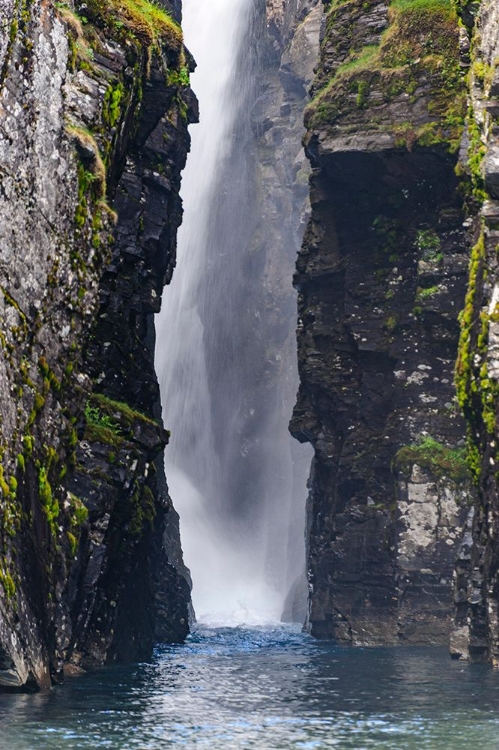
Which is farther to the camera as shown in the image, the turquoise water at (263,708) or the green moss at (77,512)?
the green moss at (77,512)

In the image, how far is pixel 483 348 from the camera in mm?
22375

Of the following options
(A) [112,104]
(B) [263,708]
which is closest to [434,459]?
(A) [112,104]

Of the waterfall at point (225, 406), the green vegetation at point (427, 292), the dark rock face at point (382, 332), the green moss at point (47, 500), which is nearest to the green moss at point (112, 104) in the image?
the green moss at point (47, 500)

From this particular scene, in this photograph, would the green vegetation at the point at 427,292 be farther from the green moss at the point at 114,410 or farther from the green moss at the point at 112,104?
the green moss at the point at 112,104

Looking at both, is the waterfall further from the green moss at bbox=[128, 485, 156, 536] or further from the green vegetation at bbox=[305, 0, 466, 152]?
the green moss at bbox=[128, 485, 156, 536]

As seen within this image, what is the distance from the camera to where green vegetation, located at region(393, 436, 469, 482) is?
37719 mm

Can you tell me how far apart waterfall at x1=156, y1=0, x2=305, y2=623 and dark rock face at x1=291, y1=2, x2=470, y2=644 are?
3806 centimetres

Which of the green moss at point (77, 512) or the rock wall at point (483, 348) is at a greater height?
the rock wall at point (483, 348)

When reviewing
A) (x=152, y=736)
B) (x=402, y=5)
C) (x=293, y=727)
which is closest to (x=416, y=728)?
(x=293, y=727)

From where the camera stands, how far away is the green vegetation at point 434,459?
124 ft

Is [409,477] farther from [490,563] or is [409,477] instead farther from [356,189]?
[490,563]

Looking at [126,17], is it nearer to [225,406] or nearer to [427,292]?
[427,292]

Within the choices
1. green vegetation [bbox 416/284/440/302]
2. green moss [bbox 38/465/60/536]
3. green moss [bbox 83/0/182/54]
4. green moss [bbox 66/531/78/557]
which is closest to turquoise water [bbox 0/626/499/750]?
green moss [bbox 66/531/78/557]

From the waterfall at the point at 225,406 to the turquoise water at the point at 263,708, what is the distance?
56366 millimetres
